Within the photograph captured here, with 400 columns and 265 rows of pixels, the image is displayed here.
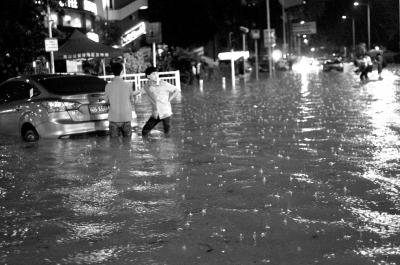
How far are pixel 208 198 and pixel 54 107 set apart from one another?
560 centimetres

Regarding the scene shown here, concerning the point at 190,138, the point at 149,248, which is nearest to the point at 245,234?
the point at 149,248

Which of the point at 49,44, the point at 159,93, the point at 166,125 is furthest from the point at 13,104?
the point at 49,44

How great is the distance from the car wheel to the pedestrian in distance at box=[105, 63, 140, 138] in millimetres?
1551

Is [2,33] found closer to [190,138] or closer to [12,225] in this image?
[190,138]

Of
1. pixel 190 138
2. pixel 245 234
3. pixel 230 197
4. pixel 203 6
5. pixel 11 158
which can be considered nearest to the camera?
pixel 245 234

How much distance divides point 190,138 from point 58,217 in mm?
6041

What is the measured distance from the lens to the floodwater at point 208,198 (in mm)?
5293

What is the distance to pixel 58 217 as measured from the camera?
661cm

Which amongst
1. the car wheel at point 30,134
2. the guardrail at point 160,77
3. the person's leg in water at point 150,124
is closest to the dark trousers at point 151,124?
the person's leg in water at point 150,124

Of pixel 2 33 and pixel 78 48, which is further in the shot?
pixel 78 48

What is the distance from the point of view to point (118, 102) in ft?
38.1

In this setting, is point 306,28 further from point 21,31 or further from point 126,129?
point 126,129

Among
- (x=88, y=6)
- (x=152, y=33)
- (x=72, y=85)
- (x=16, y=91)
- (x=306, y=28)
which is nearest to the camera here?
(x=72, y=85)

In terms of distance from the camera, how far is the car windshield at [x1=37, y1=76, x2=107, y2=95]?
40.1ft
